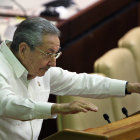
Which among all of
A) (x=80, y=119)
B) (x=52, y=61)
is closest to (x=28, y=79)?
(x=52, y=61)

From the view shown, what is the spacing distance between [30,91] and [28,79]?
0.06m

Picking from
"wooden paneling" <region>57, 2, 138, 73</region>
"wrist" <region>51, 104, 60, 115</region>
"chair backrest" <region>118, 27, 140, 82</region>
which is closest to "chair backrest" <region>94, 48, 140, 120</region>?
"chair backrest" <region>118, 27, 140, 82</region>

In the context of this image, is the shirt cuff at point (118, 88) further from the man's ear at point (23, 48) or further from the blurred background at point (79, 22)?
the blurred background at point (79, 22)

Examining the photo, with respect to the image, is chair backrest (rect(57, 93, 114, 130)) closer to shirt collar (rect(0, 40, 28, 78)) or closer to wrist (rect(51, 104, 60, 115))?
shirt collar (rect(0, 40, 28, 78))

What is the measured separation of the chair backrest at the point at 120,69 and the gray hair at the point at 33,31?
941 mm

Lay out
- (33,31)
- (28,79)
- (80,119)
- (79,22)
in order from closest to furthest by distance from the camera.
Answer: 1. (33,31)
2. (28,79)
3. (80,119)
4. (79,22)

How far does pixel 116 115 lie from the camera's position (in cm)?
325

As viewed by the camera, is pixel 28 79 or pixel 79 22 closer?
pixel 28 79

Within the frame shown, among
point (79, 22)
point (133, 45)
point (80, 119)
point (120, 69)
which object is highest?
point (79, 22)

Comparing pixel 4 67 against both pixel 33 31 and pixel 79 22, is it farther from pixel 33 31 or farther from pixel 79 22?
pixel 79 22

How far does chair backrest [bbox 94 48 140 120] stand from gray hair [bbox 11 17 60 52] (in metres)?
0.94

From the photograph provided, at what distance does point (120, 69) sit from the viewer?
3402 millimetres

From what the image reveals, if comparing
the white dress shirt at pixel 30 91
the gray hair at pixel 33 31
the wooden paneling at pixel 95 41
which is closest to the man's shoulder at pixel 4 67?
the white dress shirt at pixel 30 91

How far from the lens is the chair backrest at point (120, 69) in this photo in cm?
324
